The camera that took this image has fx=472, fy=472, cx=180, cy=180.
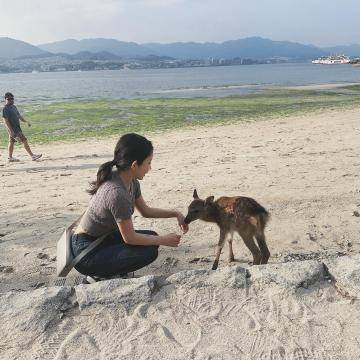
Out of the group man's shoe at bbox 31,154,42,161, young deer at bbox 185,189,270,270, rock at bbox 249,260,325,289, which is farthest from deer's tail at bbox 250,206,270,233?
man's shoe at bbox 31,154,42,161

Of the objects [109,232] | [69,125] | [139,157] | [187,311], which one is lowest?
[69,125]

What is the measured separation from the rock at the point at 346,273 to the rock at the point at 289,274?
4.0 inches

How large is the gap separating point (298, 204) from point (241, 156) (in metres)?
4.11

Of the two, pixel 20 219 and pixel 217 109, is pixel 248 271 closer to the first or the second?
pixel 20 219

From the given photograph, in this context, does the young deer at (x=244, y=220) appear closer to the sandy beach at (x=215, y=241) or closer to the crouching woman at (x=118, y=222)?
the sandy beach at (x=215, y=241)

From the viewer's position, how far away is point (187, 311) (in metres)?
3.73

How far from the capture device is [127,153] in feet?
13.0

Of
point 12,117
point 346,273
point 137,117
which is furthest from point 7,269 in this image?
point 137,117

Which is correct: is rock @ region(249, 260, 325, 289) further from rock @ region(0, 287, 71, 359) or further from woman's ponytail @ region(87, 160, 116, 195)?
rock @ region(0, 287, 71, 359)

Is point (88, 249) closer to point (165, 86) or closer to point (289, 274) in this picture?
point (289, 274)

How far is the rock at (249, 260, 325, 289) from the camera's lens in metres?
3.91

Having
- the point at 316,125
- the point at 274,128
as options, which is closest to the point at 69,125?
the point at 274,128

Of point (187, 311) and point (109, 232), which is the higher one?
point (109, 232)

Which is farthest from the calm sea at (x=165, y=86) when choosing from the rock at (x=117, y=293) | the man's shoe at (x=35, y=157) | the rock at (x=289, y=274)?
the rock at (x=117, y=293)
